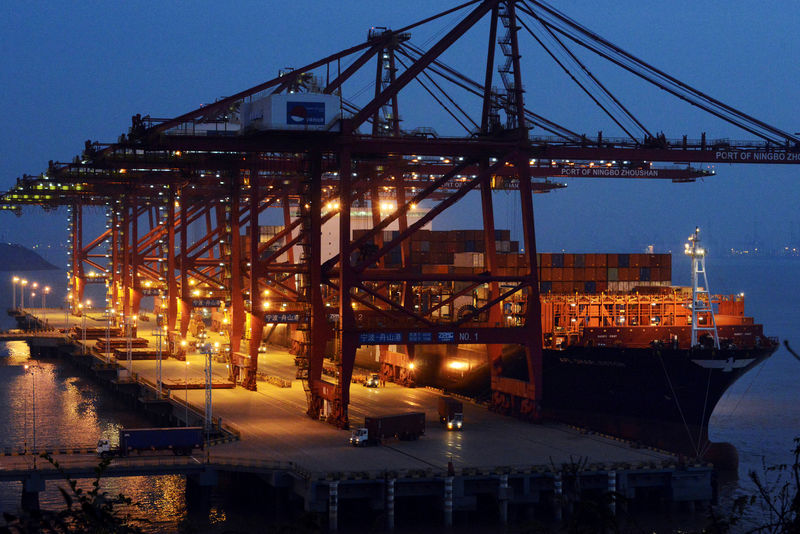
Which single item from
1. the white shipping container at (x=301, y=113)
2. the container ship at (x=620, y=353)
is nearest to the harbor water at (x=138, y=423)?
the container ship at (x=620, y=353)

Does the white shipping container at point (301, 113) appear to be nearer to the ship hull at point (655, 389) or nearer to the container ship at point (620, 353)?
the container ship at point (620, 353)

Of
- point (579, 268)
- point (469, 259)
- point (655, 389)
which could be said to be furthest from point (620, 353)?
point (469, 259)

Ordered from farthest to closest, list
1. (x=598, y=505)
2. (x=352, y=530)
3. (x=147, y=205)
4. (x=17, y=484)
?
1. (x=147, y=205)
2. (x=17, y=484)
3. (x=352, y=530)
4. (x=598, y=505)

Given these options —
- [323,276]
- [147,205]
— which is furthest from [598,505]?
[147,205]

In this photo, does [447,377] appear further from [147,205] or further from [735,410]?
[147,205]

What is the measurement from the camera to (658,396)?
50.7m

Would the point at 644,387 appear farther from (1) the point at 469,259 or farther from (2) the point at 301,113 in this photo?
(2) the point at 301,113

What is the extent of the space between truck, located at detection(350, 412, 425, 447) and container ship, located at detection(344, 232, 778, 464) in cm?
895

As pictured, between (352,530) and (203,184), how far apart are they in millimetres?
51993

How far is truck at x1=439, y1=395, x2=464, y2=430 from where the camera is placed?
152 ft

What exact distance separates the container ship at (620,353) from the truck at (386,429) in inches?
352

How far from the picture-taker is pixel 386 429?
42.7 meters

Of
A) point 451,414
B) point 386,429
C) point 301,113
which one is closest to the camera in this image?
point 386,429

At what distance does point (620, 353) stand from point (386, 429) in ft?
46.8
